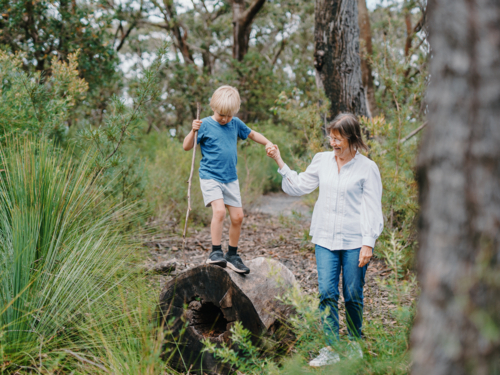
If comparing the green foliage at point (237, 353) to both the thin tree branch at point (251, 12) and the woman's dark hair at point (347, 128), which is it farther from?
the thin tree branch at point (251, 12)

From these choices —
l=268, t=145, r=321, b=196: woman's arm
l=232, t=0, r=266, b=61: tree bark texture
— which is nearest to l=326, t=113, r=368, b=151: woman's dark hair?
l=268, t=145, r=321, b=196: woman's arm

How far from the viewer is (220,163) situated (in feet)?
11.2

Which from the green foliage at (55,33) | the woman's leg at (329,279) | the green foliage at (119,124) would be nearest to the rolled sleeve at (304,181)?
the woman's leg at (329,279)

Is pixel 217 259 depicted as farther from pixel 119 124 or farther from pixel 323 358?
pixel 119 124

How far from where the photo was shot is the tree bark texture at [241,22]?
448 inches

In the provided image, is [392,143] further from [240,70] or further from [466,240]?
[240,70]

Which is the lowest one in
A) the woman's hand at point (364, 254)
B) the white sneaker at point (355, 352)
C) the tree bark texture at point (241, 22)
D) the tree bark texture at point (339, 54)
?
the white sneaker at point (355, 352)

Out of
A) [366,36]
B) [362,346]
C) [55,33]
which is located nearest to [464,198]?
[362,346]

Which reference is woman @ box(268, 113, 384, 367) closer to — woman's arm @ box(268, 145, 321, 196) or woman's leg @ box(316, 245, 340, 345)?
woman's leg @ box(316, 245, 340, 345)

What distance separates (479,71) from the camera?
1104 mm

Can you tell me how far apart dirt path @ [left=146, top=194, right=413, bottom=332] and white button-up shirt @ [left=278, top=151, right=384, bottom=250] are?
1087 mm

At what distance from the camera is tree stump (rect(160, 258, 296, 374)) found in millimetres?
2807

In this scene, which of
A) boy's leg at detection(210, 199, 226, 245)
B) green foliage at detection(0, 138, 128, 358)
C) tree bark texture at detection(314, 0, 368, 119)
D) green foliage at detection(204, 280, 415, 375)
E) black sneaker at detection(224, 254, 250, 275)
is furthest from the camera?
tree bark texture at detection(314, 0, 368, 119)

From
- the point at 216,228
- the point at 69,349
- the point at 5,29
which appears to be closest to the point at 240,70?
the point at 5,29
